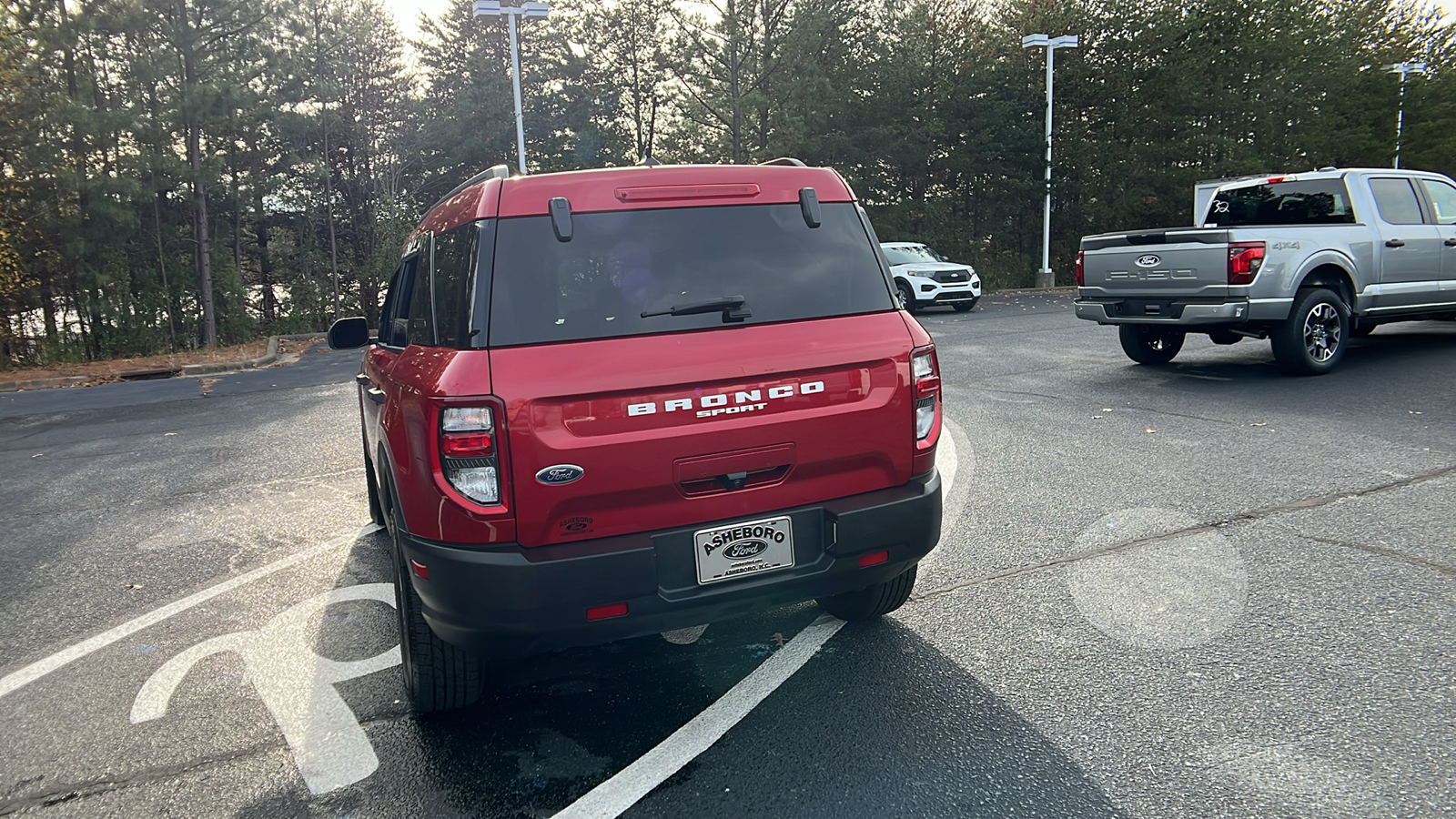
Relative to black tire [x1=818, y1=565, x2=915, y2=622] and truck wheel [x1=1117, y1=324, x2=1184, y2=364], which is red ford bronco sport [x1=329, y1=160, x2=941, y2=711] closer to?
black tire [x1=818, y1=565, x2=915, y2=622]

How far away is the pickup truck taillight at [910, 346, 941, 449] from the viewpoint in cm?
327

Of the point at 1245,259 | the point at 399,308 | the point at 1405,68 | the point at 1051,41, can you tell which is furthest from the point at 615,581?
the point at 1405,68

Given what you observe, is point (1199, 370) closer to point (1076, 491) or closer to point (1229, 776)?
point (1076, 491)

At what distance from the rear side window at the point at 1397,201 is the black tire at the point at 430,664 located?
10.9 meters

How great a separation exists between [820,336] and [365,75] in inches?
1359

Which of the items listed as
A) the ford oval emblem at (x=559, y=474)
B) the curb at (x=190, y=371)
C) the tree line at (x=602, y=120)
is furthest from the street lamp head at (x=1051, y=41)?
the ford oval emblem at (x=559, y=474)

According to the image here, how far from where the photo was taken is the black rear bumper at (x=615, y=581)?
2.73 m

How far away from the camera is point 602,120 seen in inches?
1526

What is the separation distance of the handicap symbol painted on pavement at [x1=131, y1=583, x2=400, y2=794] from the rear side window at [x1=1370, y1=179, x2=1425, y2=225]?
10.8 m

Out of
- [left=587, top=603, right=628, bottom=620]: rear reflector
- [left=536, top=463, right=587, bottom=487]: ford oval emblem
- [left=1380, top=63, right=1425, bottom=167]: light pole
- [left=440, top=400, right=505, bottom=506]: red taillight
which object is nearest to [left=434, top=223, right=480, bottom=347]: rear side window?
[left=440, top=400, right=505, bottom=506]: red taillight

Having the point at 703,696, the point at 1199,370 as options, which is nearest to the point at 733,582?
the point at 703,696

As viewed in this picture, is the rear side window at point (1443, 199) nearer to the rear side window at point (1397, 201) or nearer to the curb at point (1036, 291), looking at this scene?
the rear side window at point (1397, 201)

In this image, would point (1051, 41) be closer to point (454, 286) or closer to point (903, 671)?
point (903, 671)

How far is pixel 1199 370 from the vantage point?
10453 millimetres
